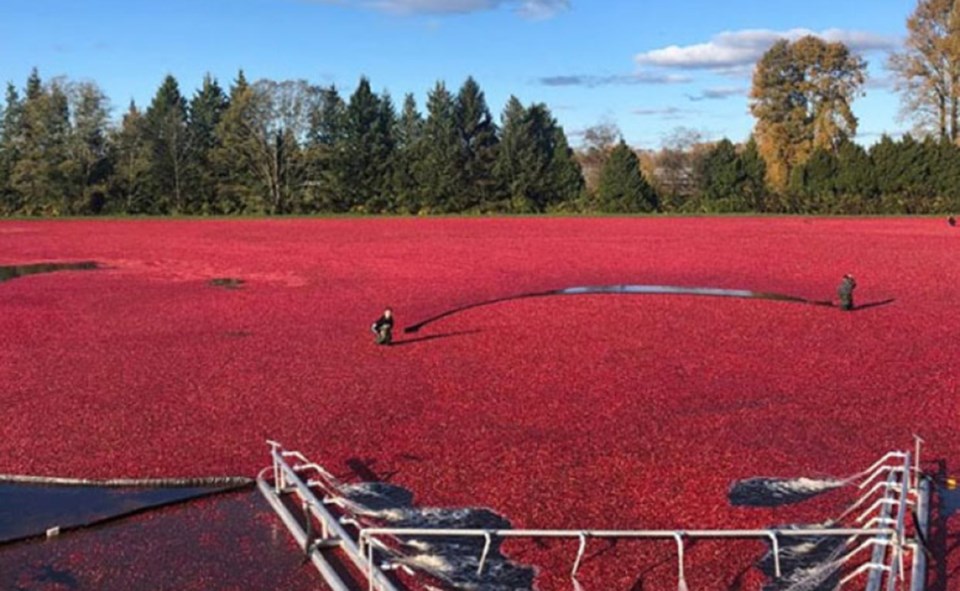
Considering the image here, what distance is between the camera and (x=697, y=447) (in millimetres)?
7957

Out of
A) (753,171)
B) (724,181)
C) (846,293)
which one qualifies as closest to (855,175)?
(753,171)

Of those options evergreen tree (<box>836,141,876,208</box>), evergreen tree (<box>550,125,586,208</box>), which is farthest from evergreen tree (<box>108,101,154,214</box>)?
evergreen tree (<box>836,141,876,208</box>)

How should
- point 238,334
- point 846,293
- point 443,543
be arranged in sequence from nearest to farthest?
point 443,543, point 238,334, point 846,293

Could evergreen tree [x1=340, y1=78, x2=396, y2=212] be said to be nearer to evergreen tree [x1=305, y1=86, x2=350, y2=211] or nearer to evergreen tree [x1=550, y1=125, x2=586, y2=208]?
evergreen tree [x1=305, y1=86, x2=350, y2=211]

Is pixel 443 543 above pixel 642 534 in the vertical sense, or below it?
below

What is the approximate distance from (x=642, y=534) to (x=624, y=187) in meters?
47.7

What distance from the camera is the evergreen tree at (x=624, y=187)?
5134 centimetres

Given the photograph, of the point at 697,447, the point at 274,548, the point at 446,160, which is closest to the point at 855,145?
the point at 446,160

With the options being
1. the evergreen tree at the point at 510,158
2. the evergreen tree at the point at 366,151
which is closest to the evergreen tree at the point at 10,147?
the evergreen tree at the point at 366,151

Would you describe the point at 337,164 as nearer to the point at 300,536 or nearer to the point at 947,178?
the point at 947,178

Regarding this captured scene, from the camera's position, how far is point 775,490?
22.8 ft

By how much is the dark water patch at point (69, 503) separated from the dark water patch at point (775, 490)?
12.6 feet

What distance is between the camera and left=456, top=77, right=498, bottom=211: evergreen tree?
55750mm

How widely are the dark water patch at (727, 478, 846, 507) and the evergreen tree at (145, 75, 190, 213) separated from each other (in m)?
51.4
